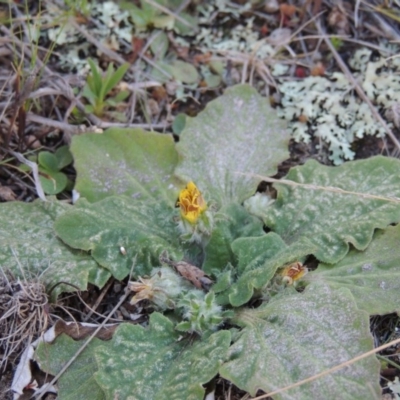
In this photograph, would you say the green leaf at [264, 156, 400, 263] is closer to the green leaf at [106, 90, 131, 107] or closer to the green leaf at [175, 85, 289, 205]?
the green leaf at [175, 85, 289, 205]

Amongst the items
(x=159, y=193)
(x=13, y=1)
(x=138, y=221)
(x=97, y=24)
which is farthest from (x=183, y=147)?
(x=13, y=1)

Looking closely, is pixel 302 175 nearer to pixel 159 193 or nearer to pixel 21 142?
pixel 159 193

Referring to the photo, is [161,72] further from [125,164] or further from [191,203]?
[191,203]

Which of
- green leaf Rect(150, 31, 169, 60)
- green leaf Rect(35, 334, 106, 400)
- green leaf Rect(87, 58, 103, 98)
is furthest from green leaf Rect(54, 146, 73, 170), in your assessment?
green leaf Rect(35, 334, 106, 400)

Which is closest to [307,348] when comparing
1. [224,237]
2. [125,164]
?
[224,237]

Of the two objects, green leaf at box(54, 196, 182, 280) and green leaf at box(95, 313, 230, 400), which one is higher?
green leaf at box(54, 196, 182, 280)

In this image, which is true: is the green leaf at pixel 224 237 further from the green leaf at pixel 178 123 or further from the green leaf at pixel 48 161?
the green leaf at pixel 48 161
